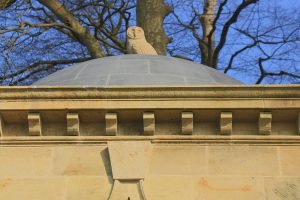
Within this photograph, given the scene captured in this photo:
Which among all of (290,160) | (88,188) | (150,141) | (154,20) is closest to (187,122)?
(150,141)

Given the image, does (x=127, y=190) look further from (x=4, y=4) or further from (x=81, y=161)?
(x=4, y=4)

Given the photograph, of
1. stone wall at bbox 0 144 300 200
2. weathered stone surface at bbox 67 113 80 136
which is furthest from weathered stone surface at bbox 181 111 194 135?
weathered stone surface at bbox 67 113 80 136

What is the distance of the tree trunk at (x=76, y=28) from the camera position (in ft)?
60.1

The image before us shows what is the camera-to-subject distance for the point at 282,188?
31.4ft

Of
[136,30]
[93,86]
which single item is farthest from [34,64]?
[93,86]

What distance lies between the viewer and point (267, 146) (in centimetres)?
992

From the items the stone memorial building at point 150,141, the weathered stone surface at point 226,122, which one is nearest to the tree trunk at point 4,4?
the stone memorial building at point 150,141

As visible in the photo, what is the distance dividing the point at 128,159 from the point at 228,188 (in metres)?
1.10

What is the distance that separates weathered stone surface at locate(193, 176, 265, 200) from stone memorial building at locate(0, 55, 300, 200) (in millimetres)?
10

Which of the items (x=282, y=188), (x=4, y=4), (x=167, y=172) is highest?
(x=4, y=4)

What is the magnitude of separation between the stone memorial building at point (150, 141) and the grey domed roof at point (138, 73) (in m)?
0.84

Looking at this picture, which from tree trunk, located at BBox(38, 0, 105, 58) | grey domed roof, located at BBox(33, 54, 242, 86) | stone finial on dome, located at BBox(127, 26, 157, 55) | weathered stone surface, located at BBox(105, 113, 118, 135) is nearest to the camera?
weathered stone surface, located at BBox(105, 113, 118, 135)

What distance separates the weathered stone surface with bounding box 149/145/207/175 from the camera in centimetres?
976

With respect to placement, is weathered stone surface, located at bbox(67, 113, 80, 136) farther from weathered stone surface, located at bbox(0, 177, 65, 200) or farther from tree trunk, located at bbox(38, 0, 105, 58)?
tree trunk, located at bbox(38, 0, 105, 58)
